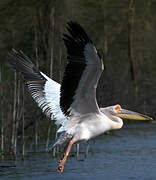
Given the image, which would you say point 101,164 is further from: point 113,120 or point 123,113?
point 113,120

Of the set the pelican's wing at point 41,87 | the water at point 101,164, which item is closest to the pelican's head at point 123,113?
the pelican's wing at point 41,87

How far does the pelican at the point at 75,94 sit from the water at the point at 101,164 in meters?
0.81

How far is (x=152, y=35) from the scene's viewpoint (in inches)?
1016

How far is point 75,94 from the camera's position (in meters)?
8.73

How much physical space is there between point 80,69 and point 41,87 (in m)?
1.74

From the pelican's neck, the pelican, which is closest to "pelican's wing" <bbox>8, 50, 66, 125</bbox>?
the pelican

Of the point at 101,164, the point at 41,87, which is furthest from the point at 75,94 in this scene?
the point at 101,164

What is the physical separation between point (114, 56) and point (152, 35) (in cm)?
165

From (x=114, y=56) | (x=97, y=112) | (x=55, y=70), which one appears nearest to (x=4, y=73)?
(x=55, y=70)

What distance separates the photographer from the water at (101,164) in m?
9.98

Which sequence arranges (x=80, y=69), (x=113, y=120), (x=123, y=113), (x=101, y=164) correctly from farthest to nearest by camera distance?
(x=101, y=164), (x=123, y=113), (x=113, y=120), (x=80, y=69)

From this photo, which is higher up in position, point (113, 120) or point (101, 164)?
point (113, 120)

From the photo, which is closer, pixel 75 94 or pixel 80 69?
pixel 80 69

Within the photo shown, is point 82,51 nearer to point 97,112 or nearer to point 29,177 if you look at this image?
point 97,112
